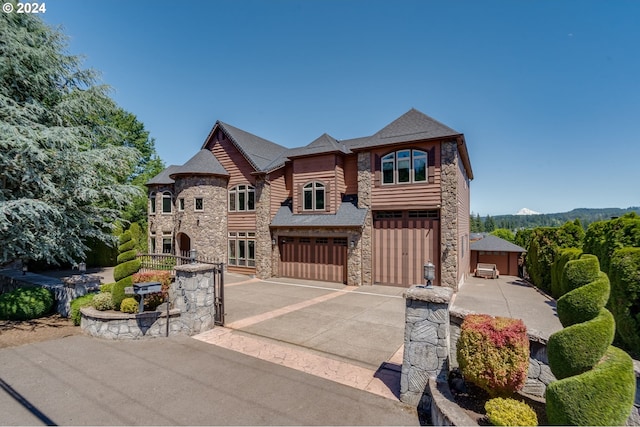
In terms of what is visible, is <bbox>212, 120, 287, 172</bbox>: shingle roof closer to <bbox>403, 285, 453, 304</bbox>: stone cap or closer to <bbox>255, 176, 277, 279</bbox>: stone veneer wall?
<bbox>255, 176, 277, 279</bbox>: stone veneer wall

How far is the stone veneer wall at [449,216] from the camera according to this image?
11742 mm

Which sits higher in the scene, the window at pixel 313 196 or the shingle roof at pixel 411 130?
the shingle roof at pixel 411 130

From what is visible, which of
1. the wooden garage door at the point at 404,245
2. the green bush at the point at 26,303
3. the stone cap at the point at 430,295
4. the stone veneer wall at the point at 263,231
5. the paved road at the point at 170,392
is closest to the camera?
the paved road at the point at 170,392

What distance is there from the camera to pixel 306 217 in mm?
14961

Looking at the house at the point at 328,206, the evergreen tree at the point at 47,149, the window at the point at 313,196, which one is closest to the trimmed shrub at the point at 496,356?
the house at the point at 328,206

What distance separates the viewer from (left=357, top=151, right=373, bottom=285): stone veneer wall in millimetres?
13492

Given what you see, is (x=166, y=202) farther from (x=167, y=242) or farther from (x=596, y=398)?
(x=596, y=398)

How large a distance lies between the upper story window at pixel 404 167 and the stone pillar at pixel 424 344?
29.8 ft

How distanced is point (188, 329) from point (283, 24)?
10.9 metres

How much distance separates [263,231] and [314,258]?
10.8 feet

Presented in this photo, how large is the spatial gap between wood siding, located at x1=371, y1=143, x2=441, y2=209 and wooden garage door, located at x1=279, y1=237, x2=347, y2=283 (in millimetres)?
2736

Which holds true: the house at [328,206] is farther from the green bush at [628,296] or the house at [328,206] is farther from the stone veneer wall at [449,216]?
the green bush at [628,296]

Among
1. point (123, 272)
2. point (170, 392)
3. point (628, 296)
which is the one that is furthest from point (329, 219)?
point (170, 392)

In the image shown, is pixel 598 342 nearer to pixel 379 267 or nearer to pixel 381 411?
pixel 381 411
